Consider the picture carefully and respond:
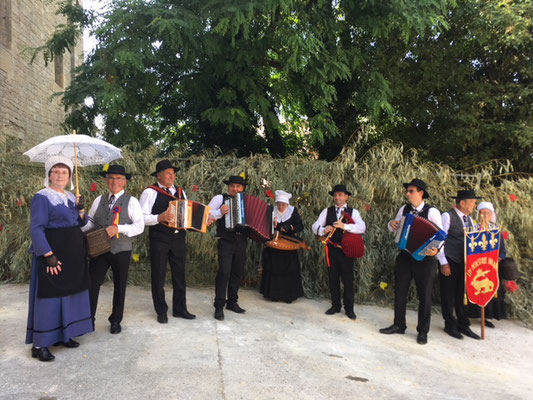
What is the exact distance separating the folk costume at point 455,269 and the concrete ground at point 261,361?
213 mm

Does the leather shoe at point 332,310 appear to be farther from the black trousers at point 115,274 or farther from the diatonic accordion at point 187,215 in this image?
the black trousers at point 115,274

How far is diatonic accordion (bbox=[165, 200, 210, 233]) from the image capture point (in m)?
4.71

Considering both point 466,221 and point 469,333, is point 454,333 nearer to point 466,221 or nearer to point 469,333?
point 469,333

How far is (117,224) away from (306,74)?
5.43 meters

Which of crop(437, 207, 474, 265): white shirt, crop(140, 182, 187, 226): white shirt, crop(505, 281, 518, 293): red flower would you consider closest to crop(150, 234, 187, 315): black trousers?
crop(140, 182, 187, 226): white shirt

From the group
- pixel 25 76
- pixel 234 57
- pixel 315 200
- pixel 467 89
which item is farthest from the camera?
pixel 25 76

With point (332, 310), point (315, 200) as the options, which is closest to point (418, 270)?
point (332, 310)

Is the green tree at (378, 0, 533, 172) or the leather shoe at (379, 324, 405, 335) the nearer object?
the leather shoe at (379, 324, 405, 335)

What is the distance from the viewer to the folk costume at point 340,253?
5.66 m

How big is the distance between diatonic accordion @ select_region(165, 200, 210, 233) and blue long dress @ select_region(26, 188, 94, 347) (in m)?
1.02

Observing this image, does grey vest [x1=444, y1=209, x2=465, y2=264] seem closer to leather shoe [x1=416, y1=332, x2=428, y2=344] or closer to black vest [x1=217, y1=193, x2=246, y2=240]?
leather shoe [x1=416, y1=332, x2=428, y2=344]

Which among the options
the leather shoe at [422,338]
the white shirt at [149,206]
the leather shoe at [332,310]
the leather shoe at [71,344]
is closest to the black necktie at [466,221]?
the leather shoe at [422,338]

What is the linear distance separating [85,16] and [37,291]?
7.47 meters

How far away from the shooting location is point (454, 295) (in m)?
5.61
